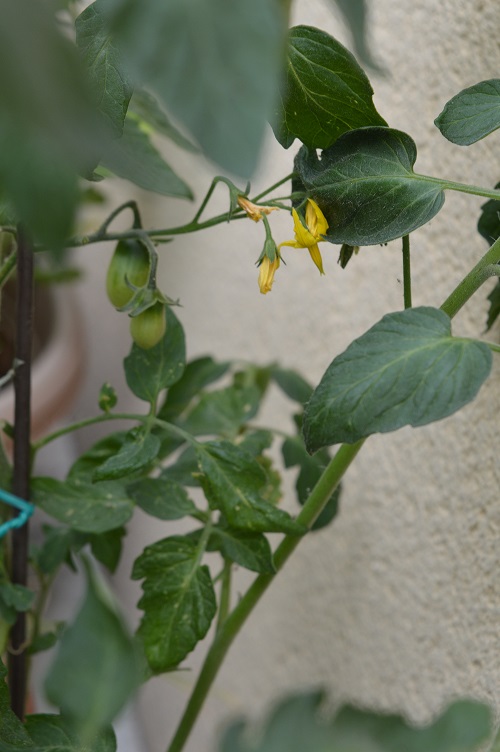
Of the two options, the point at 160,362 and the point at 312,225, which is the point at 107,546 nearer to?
the point at 160,362

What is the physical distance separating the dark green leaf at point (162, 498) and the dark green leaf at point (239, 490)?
27 millimetres

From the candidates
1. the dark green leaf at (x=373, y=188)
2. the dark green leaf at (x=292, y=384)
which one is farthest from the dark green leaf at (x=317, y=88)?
the dark green leaf at (x=292, y=384)

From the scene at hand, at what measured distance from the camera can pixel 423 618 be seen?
0.42m

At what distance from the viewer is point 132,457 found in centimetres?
33

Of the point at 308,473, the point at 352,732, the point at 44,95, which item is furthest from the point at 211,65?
the point at 308,473

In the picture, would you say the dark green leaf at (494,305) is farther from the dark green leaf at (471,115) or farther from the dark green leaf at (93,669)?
the dark green leaf at (93,669)

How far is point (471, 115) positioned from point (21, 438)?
0.75 ft

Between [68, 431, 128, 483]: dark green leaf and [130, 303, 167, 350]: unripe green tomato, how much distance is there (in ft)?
0.22

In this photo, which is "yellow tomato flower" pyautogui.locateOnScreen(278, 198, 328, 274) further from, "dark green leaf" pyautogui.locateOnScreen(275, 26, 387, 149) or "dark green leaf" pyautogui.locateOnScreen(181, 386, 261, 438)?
"dark green leaf" pyautogui.locateOnScreen(181, 386, 261, 438)

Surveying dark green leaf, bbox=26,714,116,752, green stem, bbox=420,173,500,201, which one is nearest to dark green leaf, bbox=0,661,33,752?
dark green leaf, bbox=26,714,116,752

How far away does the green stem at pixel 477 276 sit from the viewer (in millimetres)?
268

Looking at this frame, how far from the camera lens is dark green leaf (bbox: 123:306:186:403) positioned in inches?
14.4

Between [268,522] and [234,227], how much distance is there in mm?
366

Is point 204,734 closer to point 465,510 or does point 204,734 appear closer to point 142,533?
point 142,533
